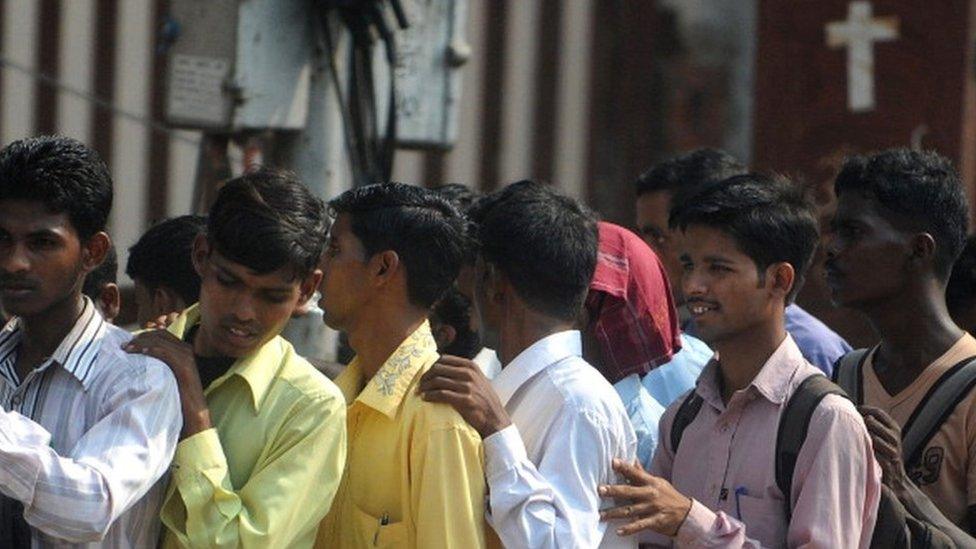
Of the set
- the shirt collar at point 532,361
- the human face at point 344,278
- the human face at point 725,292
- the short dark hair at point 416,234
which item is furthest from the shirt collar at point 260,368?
the human face at point 725,292

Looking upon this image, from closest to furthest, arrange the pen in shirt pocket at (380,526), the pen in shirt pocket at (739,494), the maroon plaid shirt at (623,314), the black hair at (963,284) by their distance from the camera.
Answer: the pen in shirt pocket at (380,526) < the pen in shirt pocket at (739,494) < the maroon plaid shirt at (623,314) < the black hair at (963,284)

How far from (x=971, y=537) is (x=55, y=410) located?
162cm

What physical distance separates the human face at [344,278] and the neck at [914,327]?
1.08m

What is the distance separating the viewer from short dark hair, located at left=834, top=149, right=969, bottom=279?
4.06m

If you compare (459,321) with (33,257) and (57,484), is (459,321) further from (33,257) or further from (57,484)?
(57,484)

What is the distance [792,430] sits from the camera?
351 cm

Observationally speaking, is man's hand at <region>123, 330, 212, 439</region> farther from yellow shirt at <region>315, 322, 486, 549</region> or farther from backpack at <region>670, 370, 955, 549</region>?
backpack at <region>670, 370, 955, 549</region>

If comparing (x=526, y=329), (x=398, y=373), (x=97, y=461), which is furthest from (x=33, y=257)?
(x=526, y=329)

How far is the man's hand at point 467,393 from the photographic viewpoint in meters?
3.39

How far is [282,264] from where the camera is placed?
11.3 ft

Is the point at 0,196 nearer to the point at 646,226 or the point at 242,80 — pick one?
the point at 242,80

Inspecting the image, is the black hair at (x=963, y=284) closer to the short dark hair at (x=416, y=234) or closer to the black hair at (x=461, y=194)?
the black hair at (x=461, y=194)

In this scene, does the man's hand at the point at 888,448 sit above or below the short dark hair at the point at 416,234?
below

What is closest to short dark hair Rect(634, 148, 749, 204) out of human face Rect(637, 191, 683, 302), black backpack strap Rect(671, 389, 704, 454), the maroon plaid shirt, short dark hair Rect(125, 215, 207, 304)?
human face Rect(637, 191, 683, 302)
